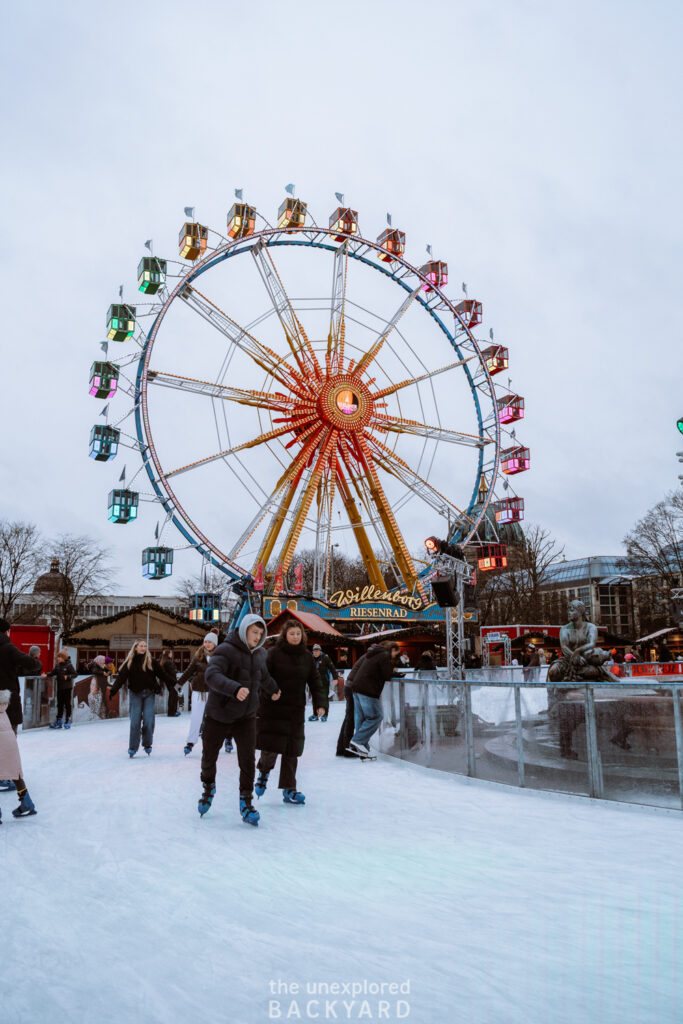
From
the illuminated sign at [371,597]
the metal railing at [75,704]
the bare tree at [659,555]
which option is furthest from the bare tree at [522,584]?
the metal railing at [75,704]

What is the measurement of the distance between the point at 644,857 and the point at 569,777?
2.29 m

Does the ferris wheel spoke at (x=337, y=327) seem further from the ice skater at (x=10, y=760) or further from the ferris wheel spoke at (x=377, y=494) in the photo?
the ice skater at (x=10, y=760)

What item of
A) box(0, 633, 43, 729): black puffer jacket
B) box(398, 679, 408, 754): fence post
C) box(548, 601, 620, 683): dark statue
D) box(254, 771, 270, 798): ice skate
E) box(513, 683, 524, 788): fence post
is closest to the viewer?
box(0, 633, 43, 729): black puffer jacket

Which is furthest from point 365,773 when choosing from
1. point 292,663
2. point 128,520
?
point 128,520

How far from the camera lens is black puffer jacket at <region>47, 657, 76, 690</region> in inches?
617

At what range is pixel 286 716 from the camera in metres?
7.29

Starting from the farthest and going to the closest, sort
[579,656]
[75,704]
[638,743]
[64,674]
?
[75,704] → [64,674] → [579,656] → [638,743]

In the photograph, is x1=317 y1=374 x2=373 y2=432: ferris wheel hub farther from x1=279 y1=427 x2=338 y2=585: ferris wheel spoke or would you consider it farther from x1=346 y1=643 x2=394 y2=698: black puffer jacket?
x1=346 y1=643 x2=394 y2=698: black puffer jacket

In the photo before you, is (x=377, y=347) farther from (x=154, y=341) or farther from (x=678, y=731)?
(x=678, y=731)

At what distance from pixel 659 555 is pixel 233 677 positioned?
39513 millimetres

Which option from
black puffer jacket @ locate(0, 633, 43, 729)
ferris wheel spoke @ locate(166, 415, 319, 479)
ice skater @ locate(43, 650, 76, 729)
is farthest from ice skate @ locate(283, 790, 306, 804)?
ferris wheel spoke @ locate(166, 415, 319, 479)

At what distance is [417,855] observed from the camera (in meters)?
5.21

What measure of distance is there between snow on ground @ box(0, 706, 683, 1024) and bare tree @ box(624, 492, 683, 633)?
1477 inches

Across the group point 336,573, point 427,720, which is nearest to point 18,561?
point 336,573
